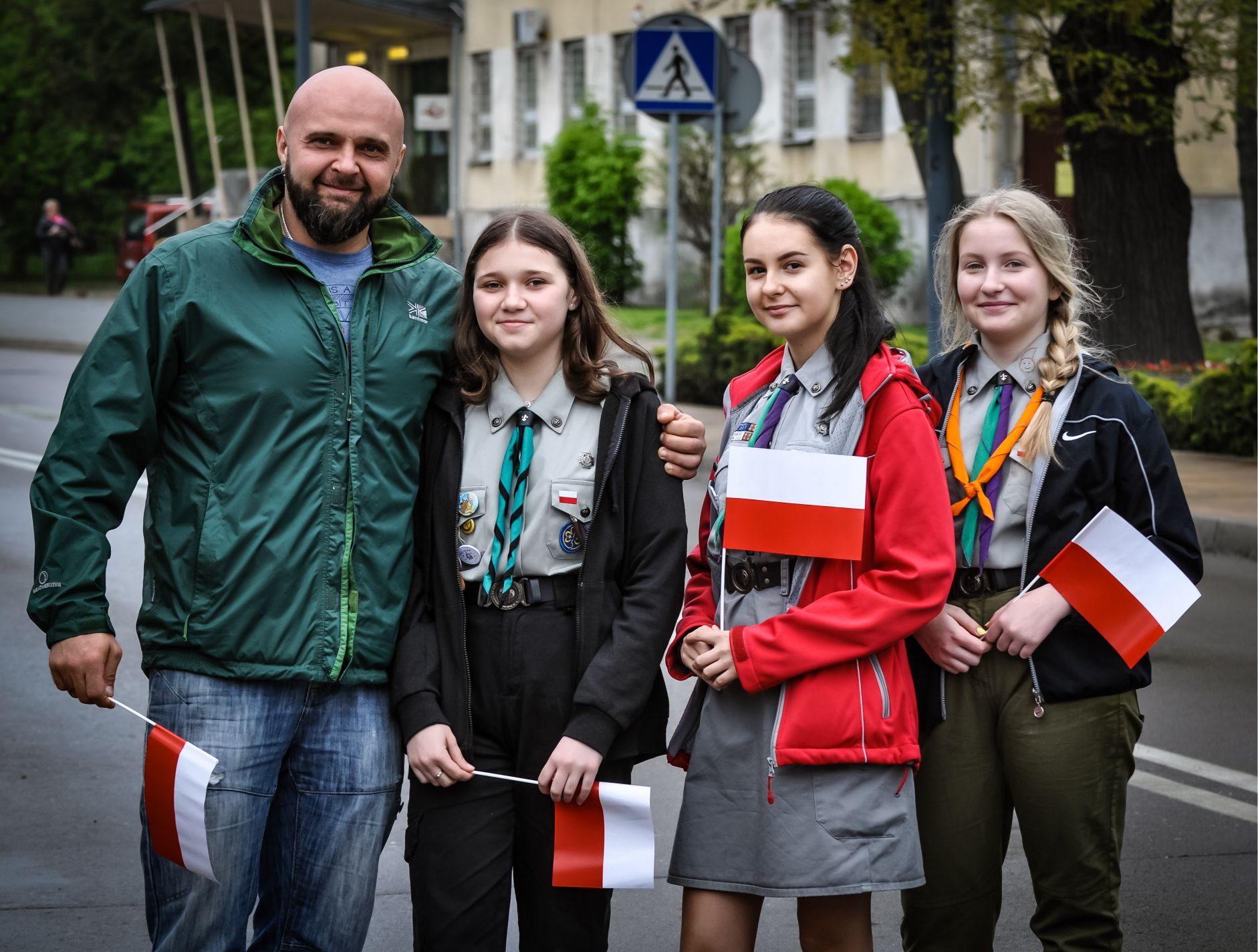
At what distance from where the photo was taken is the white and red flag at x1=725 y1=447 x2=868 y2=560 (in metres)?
3.09

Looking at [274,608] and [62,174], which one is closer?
[274,608]

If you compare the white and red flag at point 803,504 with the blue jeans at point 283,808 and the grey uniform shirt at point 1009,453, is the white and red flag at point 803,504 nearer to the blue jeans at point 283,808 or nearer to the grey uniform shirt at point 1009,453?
the grey uniform shirt at point 1009,453

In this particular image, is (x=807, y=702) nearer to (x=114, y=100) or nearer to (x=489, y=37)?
(x=489, y=37)

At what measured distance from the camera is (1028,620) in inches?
129

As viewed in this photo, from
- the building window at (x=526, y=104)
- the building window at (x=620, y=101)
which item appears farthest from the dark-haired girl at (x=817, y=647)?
the building window at (x=526, y=104)

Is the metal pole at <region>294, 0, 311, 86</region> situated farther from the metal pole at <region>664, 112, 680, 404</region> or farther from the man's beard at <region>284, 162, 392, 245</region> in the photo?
the man's beard at <region>284, 162, 392, 245</region>

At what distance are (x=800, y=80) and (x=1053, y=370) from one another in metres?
28.0

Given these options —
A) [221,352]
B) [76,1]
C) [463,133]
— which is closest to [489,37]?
[463,133]

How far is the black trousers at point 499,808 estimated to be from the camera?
10.5ft

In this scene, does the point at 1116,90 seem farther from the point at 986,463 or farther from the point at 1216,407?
the point at 986,463

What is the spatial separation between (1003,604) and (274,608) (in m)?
1.39

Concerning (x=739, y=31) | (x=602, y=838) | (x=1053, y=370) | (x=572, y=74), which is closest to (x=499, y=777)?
(x=602, y=838)

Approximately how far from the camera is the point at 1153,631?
3.28m

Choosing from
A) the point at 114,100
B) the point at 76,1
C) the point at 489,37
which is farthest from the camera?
the point at 114,100
